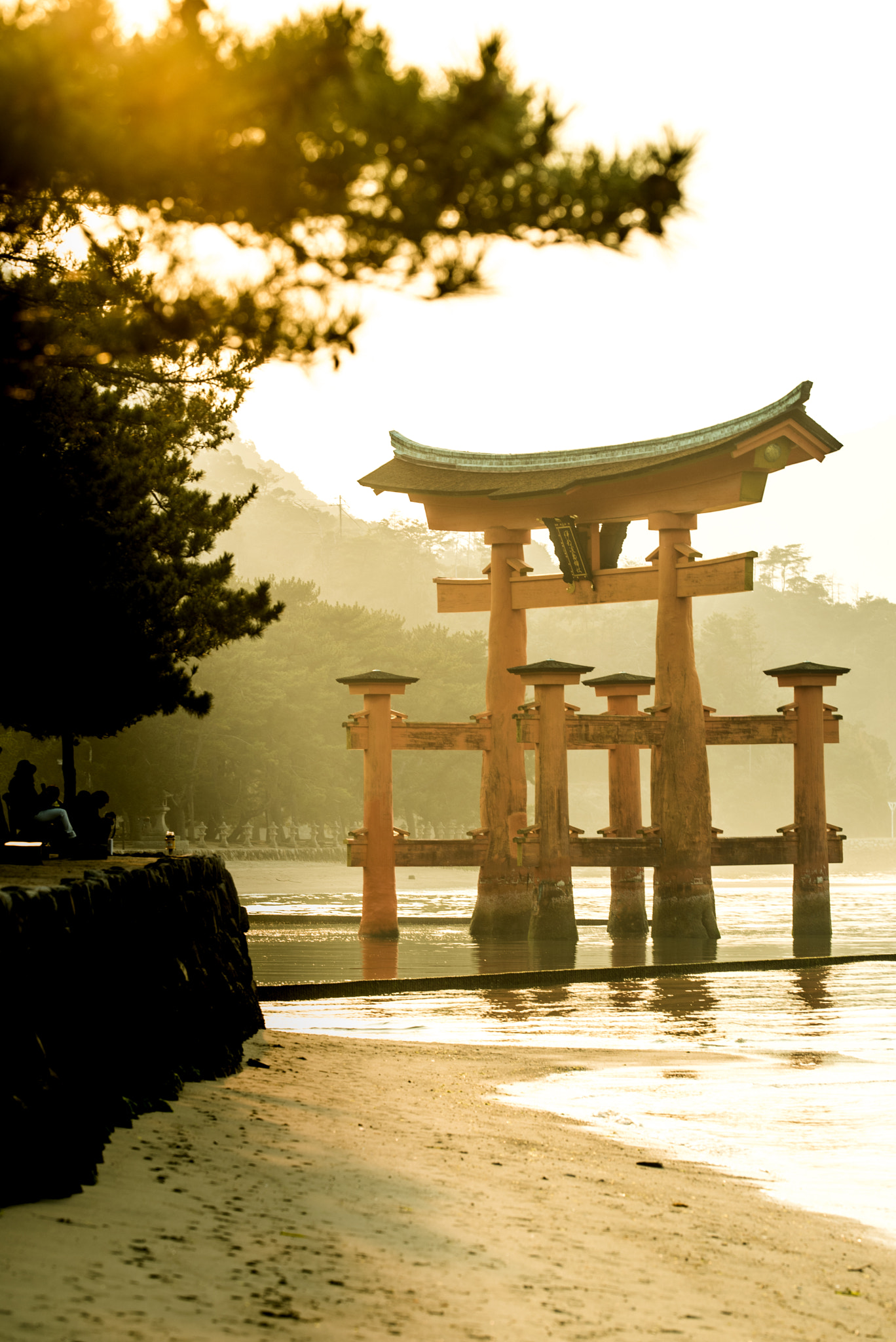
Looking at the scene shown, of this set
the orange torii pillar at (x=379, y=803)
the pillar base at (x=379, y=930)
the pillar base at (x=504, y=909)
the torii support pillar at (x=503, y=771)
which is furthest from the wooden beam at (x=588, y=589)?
the pillar base at (x=379, y=930)

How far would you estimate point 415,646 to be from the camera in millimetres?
63625

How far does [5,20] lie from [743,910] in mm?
26212

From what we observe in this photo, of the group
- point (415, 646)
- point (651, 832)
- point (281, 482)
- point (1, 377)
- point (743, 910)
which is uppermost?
point (281, 482)

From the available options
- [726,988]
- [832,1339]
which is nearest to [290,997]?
[726,988]

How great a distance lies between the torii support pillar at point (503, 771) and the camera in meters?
19.1

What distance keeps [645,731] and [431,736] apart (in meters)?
2.91

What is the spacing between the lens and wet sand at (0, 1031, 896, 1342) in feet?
12.3

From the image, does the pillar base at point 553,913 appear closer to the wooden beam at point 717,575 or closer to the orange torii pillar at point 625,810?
the orange torii pillar at point 625,810

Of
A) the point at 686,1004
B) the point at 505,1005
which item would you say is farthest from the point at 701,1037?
the point at 505,1005

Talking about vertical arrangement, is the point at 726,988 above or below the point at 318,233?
below

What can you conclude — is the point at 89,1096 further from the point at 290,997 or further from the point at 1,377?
the point at 290,997

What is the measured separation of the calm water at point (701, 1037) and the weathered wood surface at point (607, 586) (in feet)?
15.6

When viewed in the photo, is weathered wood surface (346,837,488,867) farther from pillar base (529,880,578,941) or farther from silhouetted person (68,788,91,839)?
silhouetted person (68,788,91,839)

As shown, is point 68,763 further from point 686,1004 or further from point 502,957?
point 686,1004
